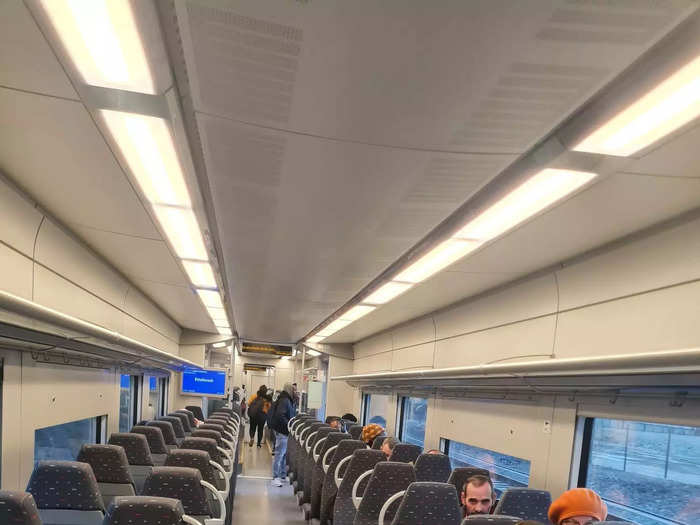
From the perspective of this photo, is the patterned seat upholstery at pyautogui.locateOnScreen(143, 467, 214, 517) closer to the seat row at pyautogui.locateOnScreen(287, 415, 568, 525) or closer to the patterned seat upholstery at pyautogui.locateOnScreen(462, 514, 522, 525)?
the seat row at pyautogui.locateOnScreen(287, 415, 568, 525)

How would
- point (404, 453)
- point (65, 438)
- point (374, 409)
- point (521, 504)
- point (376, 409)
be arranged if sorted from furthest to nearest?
1. point (374, 409)
2. point (376, 409)
3. point (65, 438)
4. point (404, 453)
5. point (521, 504)

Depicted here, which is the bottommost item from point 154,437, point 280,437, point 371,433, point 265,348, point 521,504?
point 280,437

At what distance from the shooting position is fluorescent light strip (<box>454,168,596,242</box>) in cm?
320

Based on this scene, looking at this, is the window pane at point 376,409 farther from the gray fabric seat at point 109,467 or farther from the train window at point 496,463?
the gray fabric seat at point 109,467

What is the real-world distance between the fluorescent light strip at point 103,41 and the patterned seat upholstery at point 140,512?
2.05 meters

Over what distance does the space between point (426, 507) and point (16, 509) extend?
2.64m

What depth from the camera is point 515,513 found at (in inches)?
170

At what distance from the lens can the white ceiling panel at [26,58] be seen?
207 cm

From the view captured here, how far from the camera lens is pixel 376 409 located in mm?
16422

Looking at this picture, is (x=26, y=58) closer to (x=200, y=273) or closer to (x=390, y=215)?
(x=390, y=215)

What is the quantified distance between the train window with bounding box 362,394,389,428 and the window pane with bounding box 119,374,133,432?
6415mm

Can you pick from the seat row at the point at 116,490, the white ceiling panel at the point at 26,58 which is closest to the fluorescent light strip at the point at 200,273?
the seat row at the point at 116,490

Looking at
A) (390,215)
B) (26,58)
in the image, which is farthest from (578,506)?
(26,58)

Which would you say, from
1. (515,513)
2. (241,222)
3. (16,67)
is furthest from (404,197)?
(515,513)
